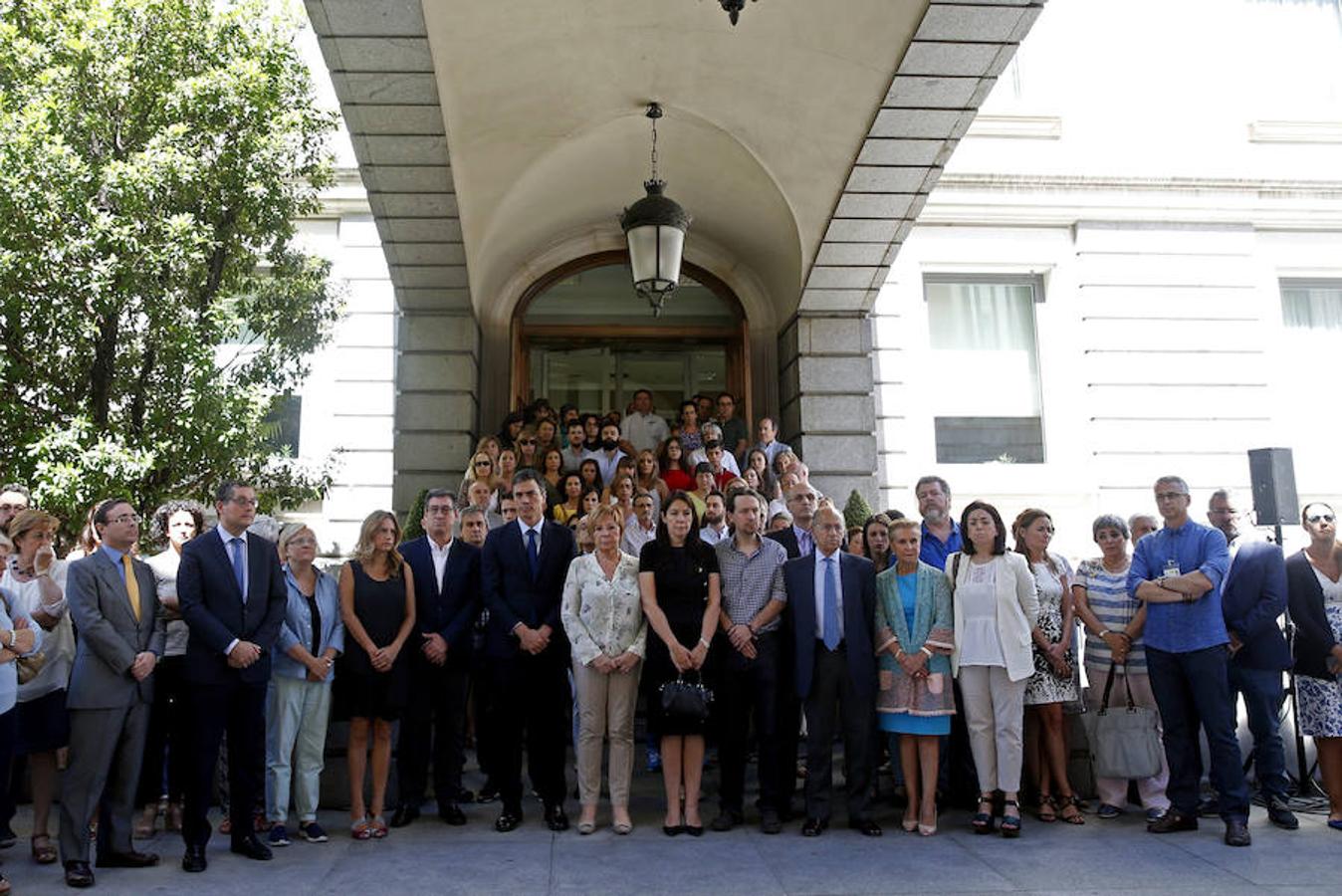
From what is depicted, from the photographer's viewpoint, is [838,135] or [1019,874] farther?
[838,135]

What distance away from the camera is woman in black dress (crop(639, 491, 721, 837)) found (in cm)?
584

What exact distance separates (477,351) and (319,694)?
601cm

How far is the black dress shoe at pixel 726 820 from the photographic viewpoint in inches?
230

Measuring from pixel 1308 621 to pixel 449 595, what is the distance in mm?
5180

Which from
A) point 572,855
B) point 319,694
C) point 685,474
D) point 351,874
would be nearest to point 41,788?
point 319,694

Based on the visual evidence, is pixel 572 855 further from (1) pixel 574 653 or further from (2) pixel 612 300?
(2) pixel 612 300

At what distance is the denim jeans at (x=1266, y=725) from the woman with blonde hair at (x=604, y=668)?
362 centimetres

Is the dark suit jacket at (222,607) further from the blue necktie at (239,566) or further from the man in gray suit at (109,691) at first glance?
the man in gray suit at (109,691)

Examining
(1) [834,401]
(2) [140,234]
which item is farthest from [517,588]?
(1) [834,401]

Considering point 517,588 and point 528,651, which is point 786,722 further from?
point 517,588

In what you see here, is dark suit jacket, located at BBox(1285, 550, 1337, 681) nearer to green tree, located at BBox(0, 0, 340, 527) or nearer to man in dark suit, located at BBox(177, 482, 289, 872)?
man in dark suit, located at BBox(177, 482, 289, 872)

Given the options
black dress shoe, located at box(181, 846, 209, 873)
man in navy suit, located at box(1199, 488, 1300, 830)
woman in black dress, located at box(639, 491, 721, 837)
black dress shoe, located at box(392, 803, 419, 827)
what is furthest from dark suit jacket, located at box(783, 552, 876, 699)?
black dress shoe, located at box(181, 846, 209, 873)

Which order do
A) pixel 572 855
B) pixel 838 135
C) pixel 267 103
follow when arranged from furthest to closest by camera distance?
pixel 267 103, pixel 838 135, pixel 572 855

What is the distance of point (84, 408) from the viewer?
29.1ft
